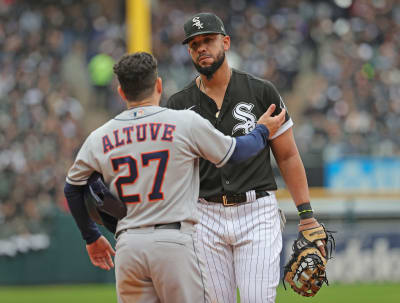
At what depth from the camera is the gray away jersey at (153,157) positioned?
161 inches

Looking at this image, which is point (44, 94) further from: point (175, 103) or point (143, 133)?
point (143, 133)

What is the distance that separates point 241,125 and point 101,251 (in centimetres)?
116

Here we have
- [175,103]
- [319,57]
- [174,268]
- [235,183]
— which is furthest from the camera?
[319,57]

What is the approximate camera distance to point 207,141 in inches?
164

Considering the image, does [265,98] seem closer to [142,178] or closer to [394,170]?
[142,178]

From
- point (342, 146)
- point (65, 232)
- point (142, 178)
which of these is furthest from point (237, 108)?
point (342, 146)

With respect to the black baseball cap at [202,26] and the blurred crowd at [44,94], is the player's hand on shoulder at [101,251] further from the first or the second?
the blurred crowd at [44,94]

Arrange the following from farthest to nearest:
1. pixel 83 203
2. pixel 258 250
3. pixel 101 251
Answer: pixel 258 250, pixel 101 251, pixel 83 203

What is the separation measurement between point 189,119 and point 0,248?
903cm

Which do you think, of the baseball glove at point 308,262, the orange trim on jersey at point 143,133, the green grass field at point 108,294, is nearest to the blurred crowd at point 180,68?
the green grass field at point 108,294

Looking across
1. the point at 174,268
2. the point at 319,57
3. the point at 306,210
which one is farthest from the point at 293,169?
the point at 319,57

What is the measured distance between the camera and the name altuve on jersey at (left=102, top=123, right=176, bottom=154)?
4.11 m

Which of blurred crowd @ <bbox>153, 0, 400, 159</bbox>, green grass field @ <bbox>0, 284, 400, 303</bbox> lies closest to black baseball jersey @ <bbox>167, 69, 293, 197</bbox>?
green grass field @ <bbox>0, 284, 400, 303</bbox>

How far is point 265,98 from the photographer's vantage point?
16.5 ft
